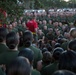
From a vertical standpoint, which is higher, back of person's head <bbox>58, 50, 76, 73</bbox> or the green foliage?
the green foliage

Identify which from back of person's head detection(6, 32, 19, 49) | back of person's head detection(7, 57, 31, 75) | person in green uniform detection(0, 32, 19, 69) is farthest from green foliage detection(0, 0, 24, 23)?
back of person's head detection(7, 57, 31, 75)

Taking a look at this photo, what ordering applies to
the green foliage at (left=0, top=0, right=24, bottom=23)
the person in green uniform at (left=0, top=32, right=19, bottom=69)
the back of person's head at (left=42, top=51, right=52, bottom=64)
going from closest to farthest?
the person in green uniform at (left=0, top=32, right=19, bottom=69) → the back of person's head at (left=42, top=51, right=52, bottom=64) → the green foliage at (left=0, top=0, right=24, bottom=23)

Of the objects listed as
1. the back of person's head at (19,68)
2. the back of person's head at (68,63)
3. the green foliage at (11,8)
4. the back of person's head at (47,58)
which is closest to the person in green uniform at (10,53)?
the back of person's head at (47,58)

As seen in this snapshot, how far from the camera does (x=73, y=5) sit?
7588cm

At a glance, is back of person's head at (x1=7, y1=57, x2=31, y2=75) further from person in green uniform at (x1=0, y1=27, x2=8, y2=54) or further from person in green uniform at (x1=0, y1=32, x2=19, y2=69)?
person in green uniform at (x1=0, y1=27, x2=8, y2=54)

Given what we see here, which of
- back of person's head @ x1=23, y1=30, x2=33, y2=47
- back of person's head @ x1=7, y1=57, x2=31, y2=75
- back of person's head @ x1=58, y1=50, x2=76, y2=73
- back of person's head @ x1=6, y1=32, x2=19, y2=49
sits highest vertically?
back of person's head @ x1=7, y1=57, x2=31, y2=75

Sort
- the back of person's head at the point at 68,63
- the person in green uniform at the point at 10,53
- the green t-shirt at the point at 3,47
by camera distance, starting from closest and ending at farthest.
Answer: the back of person's head at the point at 68,63 → the person in green uniform at the point at 10,53 → the green t-shirt at the point at 3,47

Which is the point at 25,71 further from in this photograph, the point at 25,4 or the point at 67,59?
the point at 25,4

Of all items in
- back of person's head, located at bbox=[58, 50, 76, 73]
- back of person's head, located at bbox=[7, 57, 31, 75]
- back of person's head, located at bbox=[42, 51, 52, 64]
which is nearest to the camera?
back of person's head, located at bbox=[7, 57, 31, 75]

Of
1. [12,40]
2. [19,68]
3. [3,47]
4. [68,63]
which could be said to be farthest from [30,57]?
[3,47]

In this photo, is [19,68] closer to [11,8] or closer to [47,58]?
[47,58]

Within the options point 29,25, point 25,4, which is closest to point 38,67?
point 25,4

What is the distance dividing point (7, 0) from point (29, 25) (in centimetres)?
497

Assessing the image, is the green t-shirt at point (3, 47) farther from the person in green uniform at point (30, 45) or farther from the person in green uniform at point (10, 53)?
the person in green uniform at point (30, 45)
